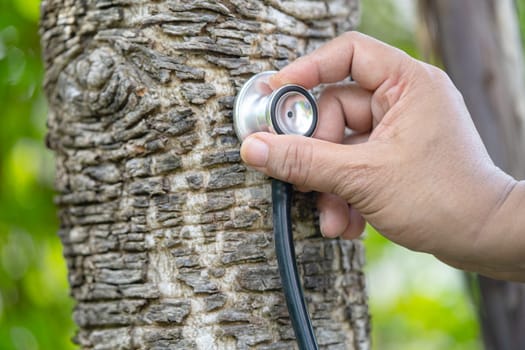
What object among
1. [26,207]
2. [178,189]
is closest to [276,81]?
[178,189]

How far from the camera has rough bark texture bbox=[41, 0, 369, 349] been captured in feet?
3.12

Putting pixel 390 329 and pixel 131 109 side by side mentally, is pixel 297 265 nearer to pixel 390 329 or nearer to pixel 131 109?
pixel 131 109

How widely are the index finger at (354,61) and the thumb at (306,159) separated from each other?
3.8 inches

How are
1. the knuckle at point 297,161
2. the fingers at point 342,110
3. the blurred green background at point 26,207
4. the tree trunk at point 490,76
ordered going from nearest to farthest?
the knuckle at point 297,161 → the fingers at point 342,110 → the blurred green background at point 26,207 → the tree trunk at point 490,76

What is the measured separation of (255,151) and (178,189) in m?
0.13

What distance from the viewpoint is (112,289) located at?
99 centimetres

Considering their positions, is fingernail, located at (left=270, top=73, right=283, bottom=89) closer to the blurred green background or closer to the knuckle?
the knuckle

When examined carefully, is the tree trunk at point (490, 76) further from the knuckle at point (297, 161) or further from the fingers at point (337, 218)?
the knuckle at point (297, 161)

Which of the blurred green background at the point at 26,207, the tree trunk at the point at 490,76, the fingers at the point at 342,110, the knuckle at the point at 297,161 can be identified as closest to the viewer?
the knuckle at the point at 297,161

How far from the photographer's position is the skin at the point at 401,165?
0.91 m

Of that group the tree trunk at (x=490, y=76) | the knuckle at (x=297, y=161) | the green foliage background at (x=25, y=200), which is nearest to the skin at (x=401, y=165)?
the knuckle at (x=297, y=161)

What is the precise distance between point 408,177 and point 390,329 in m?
3.80

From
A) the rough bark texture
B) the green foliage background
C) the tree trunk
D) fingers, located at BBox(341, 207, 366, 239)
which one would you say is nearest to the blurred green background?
the green foliage background

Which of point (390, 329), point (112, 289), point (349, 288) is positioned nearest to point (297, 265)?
point (349, 288)
